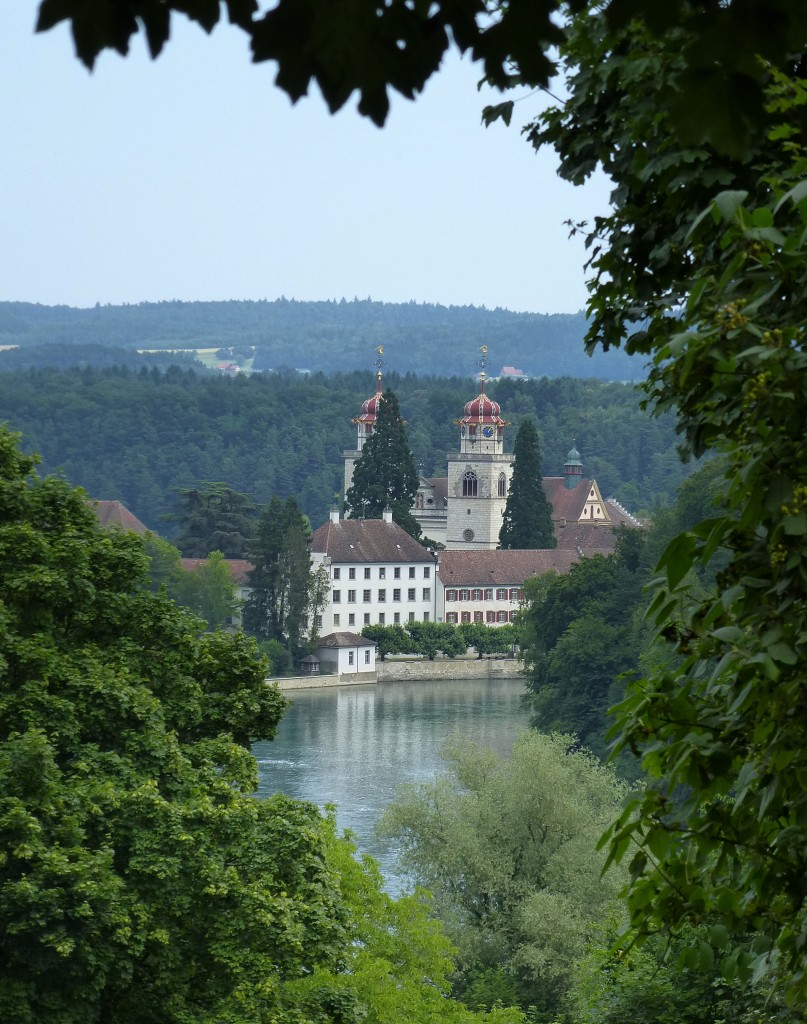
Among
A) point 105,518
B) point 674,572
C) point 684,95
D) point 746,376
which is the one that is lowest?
point 105,518

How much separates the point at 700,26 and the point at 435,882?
25135 mm

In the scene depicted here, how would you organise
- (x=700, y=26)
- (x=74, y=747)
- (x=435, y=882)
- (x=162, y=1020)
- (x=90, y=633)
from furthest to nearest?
1. (x=435, y=882)
2. (x=90, y=633)
3. (x=74, y=747)
4. (x=162, y=1020)
5. (x=700, y=26)

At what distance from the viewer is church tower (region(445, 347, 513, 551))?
334 feet

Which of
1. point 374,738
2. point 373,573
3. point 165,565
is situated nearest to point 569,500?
point 373,573

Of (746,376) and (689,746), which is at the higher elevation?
(746,376)

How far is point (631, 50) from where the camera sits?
6590 millimetres

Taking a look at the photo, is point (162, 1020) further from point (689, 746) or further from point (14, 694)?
point (689, 746)

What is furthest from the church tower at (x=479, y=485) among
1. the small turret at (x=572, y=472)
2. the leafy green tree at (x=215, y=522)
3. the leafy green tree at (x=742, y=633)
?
the leafy green tree at (x=742, y=633)

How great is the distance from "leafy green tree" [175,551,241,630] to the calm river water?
701cm

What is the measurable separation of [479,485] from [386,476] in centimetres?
1332

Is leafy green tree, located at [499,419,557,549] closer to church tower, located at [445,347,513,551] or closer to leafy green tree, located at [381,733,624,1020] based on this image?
church tower, located at [445,347,513,551]

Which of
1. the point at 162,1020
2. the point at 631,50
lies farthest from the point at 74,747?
the point at 631,50

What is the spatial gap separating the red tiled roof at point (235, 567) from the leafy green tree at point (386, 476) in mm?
7010

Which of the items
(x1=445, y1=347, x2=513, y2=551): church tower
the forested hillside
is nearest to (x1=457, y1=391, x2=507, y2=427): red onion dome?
(x1=445, y1=347, x2=513, y2=551): church tower
